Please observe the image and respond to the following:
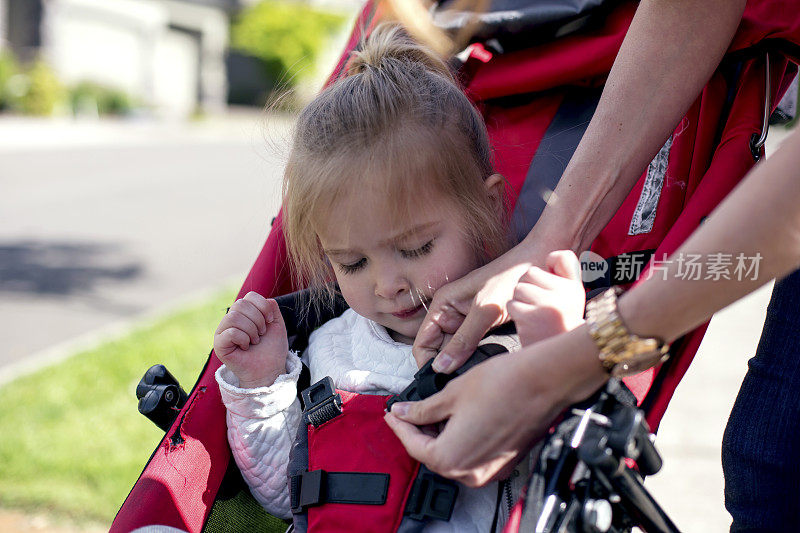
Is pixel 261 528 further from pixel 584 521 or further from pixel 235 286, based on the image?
pixel 235 286

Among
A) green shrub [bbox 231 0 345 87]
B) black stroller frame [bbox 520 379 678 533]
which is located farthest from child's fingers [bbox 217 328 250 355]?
green shrub [bbox 231 0 345 87]

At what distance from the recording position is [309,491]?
1514 mm

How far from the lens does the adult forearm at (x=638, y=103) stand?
5.00 feet

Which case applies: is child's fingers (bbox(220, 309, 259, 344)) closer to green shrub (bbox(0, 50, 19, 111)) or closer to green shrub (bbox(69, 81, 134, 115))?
green shrub (bbox(0, 50, 19, 111))

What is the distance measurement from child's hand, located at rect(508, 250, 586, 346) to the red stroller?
0.16 metres

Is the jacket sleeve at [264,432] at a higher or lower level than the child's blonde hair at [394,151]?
lower

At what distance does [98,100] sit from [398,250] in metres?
23.1

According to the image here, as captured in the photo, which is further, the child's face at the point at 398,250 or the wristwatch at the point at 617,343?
the child's face at the point at 398,250

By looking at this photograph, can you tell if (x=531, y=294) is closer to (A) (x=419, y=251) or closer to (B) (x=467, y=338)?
(B) (x=467, y=338)

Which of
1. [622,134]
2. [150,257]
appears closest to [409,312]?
[622,134]

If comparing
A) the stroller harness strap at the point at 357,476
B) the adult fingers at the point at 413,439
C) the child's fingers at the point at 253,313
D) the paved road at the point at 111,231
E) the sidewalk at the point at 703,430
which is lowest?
the paved road at the point at 111,231

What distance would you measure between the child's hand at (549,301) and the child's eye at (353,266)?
16.6 inches

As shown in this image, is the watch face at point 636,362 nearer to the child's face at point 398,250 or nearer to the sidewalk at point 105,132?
the child's face at point 398,250

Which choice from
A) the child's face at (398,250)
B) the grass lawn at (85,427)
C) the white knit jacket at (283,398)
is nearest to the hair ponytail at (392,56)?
the child's face at (398,250)
